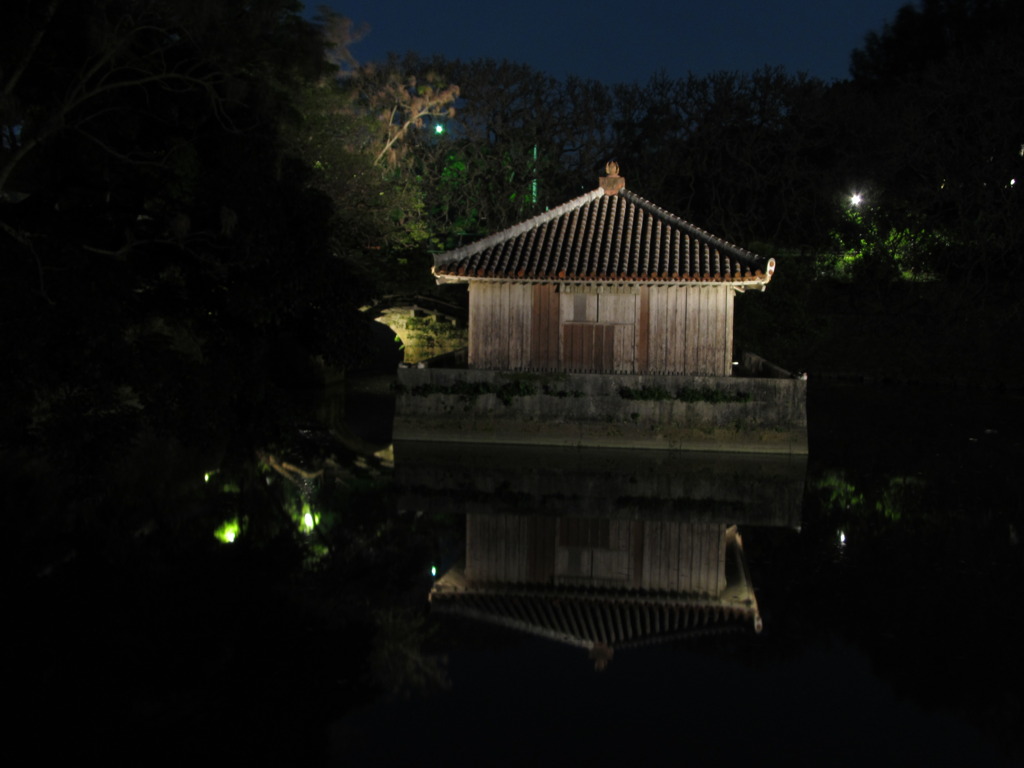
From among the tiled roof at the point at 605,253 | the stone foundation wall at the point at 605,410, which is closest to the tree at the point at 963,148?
the tiled roof at the point at 605,253

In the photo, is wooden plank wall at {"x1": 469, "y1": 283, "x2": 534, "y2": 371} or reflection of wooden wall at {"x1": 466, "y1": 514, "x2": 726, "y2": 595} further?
wooden plank wall at {"x1": 469, "y1": 283, "x2": 534, "y2": 371}

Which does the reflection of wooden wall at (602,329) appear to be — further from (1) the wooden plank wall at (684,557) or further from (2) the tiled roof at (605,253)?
(1) the wooden plank wall at (684,557)

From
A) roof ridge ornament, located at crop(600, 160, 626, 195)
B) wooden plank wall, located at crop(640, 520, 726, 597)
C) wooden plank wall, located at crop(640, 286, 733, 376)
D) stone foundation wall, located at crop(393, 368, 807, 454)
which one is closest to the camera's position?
wooden plank wall, located at crop(640, 520, 726, 597)

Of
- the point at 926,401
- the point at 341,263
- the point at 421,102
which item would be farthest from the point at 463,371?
the point at 421,102

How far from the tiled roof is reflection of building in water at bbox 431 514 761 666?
7.32 m

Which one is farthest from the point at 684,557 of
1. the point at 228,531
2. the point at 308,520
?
the point at 228,531

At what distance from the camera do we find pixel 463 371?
18.5m

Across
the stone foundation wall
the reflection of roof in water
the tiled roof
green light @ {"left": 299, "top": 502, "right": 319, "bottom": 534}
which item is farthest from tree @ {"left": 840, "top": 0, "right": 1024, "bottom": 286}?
the reflection of roof in water

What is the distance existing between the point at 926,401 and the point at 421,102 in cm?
1960

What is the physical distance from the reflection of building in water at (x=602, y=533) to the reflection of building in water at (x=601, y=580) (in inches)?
0.7

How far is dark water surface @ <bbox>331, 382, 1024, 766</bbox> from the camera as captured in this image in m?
6.50

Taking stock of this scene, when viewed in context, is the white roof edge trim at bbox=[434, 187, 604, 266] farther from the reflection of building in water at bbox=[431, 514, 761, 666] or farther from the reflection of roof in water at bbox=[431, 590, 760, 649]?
the reflection of roof in water at bbox=[431, 590, 760, 649]

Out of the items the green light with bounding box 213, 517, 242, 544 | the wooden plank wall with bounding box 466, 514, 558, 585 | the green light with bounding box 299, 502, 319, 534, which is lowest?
the wooden plank wall with bounding box 466, 514, 558, 585

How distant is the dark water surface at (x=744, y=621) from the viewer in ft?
21.3
